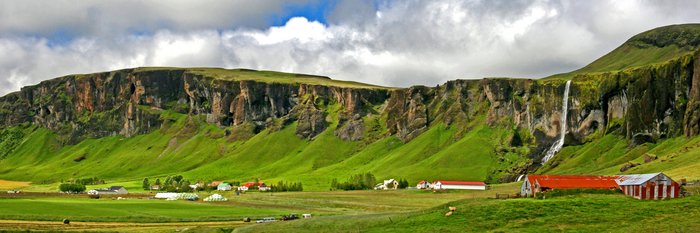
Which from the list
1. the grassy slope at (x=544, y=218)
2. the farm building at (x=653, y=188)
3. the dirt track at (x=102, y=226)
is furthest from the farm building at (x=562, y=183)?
the dirt track at (x=102, y=226)

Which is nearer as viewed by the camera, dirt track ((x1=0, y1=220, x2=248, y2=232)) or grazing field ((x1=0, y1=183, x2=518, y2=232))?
dirt track ((x1=0, y1=220, x2=248, y2=232))

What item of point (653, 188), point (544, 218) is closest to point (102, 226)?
→ point (544, 218)

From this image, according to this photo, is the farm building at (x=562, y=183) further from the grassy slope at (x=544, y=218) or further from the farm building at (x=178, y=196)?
the farm building at (x=178, y=196)

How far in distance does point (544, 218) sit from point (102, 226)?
6296cm

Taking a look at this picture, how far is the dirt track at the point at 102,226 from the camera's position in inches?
3666

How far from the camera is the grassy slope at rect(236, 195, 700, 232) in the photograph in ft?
207

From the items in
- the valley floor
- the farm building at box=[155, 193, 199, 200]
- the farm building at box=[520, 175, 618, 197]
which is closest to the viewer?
the valley floor

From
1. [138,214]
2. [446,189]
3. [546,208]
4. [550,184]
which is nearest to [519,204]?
[546,208]

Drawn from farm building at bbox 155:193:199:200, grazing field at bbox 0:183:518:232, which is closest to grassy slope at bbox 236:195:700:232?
grazing field at bbox 0:183:518:232

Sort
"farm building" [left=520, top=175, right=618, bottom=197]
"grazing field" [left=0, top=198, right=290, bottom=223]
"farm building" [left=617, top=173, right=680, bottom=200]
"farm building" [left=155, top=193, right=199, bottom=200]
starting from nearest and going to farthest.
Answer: "farm building" [left=617, top=173, right=680, bottom=200]
"grazing field" [left=0, top=198, right=290, bottom=223]
"farm building" [left=520, top=175, right=618, bottom=197]
"farm building" [left=155, top=193, right=199, bottom=200]

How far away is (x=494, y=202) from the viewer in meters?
79.9

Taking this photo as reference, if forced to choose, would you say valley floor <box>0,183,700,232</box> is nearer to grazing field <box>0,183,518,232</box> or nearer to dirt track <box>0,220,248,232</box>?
dirt track <box>0,220,248,232</box>

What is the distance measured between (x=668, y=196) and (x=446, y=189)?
108258 mm

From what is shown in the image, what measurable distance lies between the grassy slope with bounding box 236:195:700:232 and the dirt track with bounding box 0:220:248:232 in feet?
65.0
